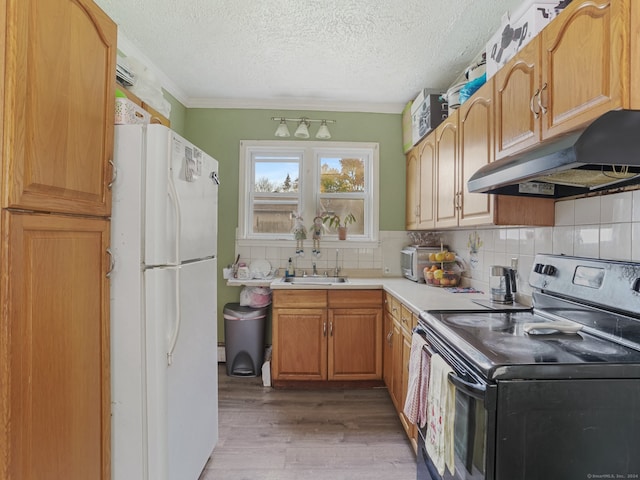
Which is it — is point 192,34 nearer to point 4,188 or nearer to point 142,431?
point 4,188

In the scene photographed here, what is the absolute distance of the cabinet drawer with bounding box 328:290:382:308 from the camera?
269 cm

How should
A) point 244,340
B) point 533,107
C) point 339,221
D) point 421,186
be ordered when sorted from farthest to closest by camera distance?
1. point 339,221
2. point 244,340
3. point 421,186
4. point 533,107

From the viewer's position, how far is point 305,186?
330cm

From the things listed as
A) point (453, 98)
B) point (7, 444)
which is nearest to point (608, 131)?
point (453, 98)

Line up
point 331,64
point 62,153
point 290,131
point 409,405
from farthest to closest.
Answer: point 290,131 → point 331,64 → point 409,405 → point 62,153

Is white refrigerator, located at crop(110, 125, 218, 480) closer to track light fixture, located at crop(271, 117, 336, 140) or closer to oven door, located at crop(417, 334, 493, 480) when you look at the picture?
oven door, located at crop(417, 334, 493, 480)

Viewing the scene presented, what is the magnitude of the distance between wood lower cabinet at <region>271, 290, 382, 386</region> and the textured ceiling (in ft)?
5.71

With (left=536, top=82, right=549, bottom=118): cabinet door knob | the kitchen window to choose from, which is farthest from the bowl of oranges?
(left=536, top=82, right=549, bottom=118): cabinet door knob

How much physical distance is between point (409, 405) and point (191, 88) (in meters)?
Result: 2.99

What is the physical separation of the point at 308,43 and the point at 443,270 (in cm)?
192

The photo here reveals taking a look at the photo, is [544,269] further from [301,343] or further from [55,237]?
[55,237]

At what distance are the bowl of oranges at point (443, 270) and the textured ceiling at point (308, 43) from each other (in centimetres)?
143

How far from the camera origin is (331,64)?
247 centimetres

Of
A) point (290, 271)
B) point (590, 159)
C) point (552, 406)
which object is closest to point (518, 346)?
point (552, 406)
